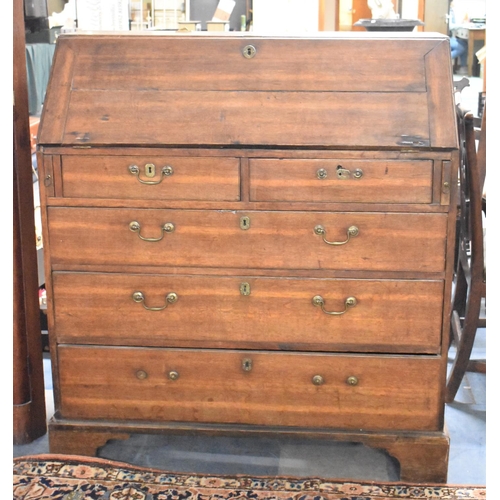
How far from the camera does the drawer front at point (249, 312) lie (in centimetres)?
210

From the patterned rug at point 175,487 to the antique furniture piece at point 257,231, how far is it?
3.8 inches

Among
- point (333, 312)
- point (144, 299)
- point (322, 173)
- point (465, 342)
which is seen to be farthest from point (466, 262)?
point (144, 299)

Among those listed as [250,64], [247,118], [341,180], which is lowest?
[341,180]

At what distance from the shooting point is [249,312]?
214 cm

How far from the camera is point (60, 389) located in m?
2.27

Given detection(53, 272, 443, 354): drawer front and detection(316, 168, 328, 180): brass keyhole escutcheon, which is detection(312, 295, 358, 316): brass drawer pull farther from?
detection(316, 168, 328, 180): brass keyhole escutcheon

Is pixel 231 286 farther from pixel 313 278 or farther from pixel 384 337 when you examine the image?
pixel 384 337

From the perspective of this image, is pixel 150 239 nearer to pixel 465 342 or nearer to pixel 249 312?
pixel 249 312

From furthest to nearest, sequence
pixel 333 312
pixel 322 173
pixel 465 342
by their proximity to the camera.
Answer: pixel 465 342, pixel 333 312, pixel 322 173

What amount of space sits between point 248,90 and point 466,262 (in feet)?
3.82

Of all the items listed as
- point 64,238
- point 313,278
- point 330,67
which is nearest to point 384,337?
point 313,278

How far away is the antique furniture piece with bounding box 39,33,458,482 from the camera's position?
201 centimetres

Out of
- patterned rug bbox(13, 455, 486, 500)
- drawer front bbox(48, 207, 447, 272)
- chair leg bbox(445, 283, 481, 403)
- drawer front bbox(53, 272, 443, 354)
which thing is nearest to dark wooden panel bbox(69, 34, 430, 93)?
drawer front bbox(48, 207, 447, 272)

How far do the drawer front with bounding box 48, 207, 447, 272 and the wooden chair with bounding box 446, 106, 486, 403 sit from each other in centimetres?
49
